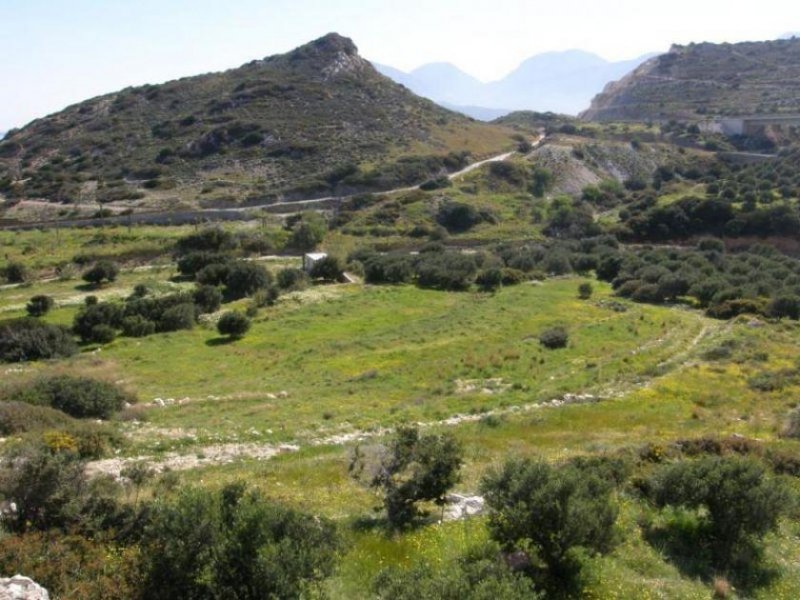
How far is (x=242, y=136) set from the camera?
10431 cm

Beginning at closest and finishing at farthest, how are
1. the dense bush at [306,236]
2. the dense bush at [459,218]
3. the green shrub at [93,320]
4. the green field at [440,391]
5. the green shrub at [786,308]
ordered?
the green field at [440,391]
the green shrub at [93,320]
the green shrub at [786,308]
the dense bush at [306,236]
the dense bush at [459,218]

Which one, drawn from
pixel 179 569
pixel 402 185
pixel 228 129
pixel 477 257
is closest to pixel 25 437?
pixel 179 569

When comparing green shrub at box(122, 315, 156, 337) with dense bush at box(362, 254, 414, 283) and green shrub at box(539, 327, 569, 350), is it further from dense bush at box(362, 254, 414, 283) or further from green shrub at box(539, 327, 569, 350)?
green shrub at box(539, 327, 569, 350)

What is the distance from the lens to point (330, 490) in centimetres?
1559

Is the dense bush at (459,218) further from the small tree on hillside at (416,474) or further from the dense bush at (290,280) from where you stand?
the small tree on hillside at (416,474)

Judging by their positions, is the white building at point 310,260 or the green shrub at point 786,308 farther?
the white building at point 310,260

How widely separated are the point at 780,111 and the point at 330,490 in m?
137

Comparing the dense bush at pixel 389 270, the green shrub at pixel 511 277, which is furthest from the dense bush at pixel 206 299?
the green shrub at pixel 511 277

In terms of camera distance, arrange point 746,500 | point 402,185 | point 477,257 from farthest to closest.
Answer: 1. point 402,185
2. point 477,257
3. point 746,500

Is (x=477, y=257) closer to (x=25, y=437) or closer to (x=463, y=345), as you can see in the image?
(x=463, y=345)

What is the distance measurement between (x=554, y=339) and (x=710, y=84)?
143477mm

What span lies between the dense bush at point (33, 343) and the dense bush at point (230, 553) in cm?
2596

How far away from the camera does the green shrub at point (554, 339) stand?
34500 mm

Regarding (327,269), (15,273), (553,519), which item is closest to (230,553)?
(553,519)
